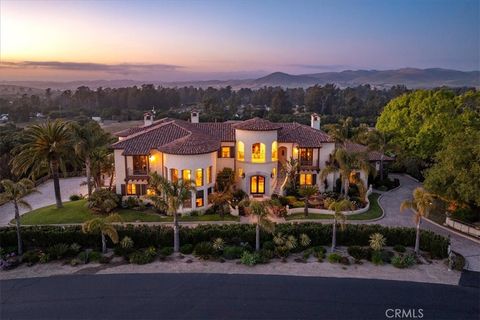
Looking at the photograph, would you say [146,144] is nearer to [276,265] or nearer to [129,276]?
[129,276]

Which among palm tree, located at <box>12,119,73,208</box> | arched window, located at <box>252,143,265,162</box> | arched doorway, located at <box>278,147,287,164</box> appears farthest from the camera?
arched doorway, located at <box>278,147,287,164</box>

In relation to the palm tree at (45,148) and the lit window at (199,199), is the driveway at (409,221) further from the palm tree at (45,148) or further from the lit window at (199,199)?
the palm tree at (45,148)

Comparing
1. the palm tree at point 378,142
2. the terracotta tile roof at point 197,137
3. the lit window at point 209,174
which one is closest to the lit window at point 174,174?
the terracotta tile roof at point 197,137

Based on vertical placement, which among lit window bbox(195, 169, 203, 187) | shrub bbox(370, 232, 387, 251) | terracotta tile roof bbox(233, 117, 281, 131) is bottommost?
shrub bbox(370, 232, 387, 251)

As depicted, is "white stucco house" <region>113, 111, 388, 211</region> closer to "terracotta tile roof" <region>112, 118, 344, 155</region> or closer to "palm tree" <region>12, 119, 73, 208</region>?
"terracotta tile roof" <region>112, 118, 344, 155</region>

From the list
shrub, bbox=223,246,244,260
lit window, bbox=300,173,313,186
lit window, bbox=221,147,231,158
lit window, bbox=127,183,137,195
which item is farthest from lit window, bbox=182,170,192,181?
lit window, bbox=300,173,313,186

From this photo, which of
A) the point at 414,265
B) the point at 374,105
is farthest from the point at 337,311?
the point at 374,105

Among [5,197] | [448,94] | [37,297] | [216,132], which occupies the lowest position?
[37,297]
